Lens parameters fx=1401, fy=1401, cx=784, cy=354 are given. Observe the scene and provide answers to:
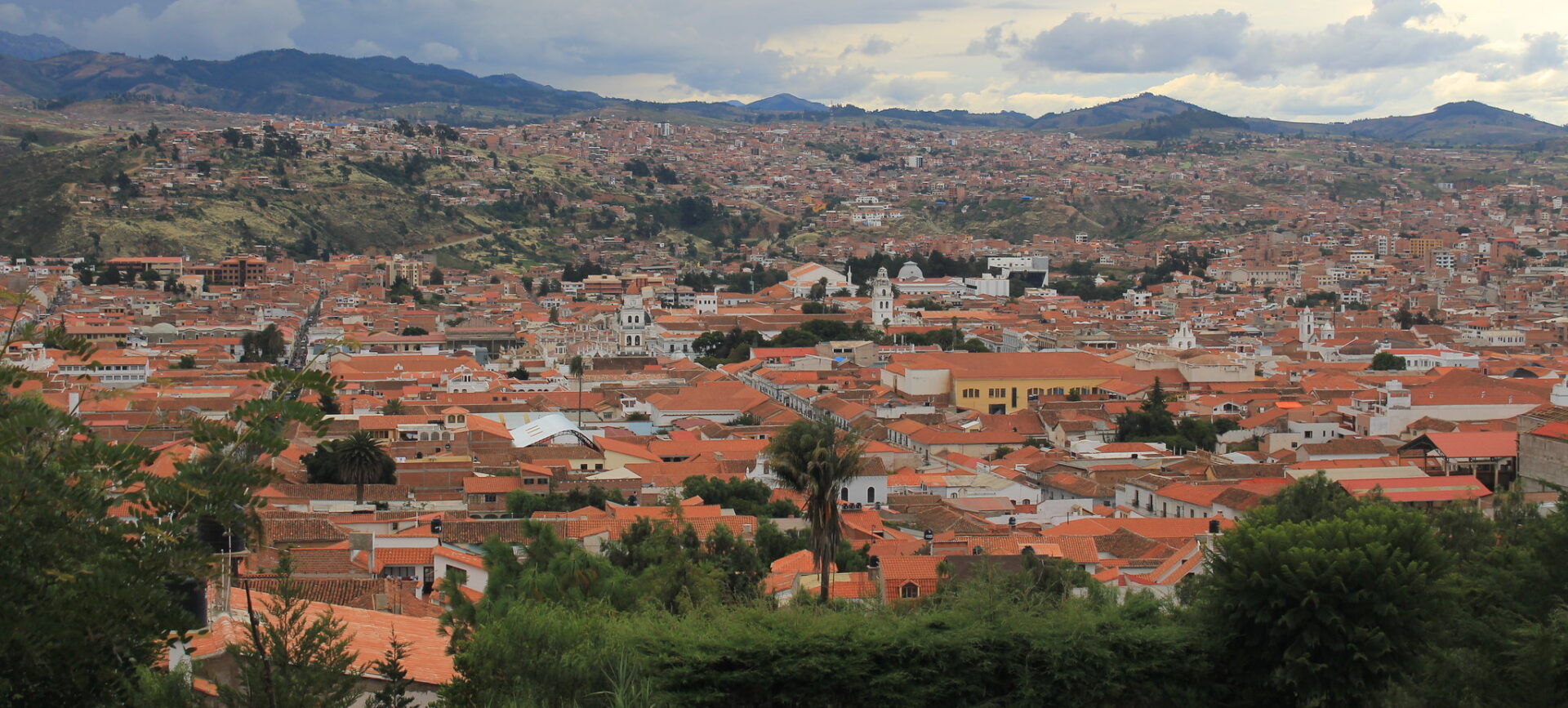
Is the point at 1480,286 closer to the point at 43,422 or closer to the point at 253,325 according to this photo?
the point at 253,325

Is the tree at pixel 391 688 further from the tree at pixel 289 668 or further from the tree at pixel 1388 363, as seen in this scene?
the tree at pixel 1388 363

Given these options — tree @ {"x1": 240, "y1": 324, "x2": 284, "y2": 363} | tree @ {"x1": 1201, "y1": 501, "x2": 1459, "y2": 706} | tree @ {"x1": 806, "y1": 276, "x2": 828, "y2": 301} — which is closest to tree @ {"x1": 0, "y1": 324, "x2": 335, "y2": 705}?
tree @ {"x1": 1201, "y1": 501, "x2": 1459, "y2": 706}

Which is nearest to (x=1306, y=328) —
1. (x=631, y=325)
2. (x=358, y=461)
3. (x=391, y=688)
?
(x=631, y=325)

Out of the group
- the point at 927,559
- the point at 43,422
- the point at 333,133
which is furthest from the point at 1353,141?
the point at 43,422

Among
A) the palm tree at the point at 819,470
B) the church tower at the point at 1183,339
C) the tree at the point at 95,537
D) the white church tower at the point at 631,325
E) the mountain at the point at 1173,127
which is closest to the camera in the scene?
the tree at the point at 95,537

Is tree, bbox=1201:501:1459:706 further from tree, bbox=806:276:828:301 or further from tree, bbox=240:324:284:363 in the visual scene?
tree, bbox=806:276:828:301

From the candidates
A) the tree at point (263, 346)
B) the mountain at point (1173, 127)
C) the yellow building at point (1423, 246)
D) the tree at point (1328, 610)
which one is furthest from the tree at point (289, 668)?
the mountain at point (1173, 127)
